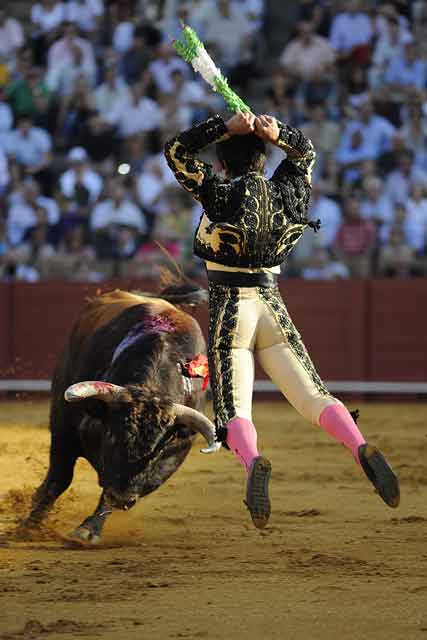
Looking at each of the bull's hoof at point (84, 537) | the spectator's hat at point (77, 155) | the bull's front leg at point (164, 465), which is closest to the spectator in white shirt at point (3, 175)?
the spectator's hat at point (77, 155)

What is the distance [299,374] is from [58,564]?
3.44 feet

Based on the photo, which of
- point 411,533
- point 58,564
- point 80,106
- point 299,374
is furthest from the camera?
A: point 80,106

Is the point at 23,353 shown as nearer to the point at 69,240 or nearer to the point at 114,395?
the point at 69,240

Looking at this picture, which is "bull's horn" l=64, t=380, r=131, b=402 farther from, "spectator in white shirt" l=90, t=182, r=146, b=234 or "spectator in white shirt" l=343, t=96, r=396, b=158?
"spectator in white shirt" l=343, t=96, r=396, b=158

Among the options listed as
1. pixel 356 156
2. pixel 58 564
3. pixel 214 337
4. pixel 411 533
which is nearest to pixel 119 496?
pixel 58 564

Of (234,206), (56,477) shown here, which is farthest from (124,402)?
(234,206)

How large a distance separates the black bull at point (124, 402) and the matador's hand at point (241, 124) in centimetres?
109

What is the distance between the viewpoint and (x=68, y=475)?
504 centimetres

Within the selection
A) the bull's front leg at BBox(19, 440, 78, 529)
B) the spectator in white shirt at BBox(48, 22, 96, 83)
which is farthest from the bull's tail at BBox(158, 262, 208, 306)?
the spectator in white shirt at BBox(48, 22, 96, 83)

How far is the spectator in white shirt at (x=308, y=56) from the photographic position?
11.0 m

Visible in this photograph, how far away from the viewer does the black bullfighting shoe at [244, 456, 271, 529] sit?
3.50 m

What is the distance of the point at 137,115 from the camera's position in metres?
10.8

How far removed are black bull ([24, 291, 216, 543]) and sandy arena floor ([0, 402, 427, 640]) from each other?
8.6 inches

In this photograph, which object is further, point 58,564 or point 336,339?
point 336,339
